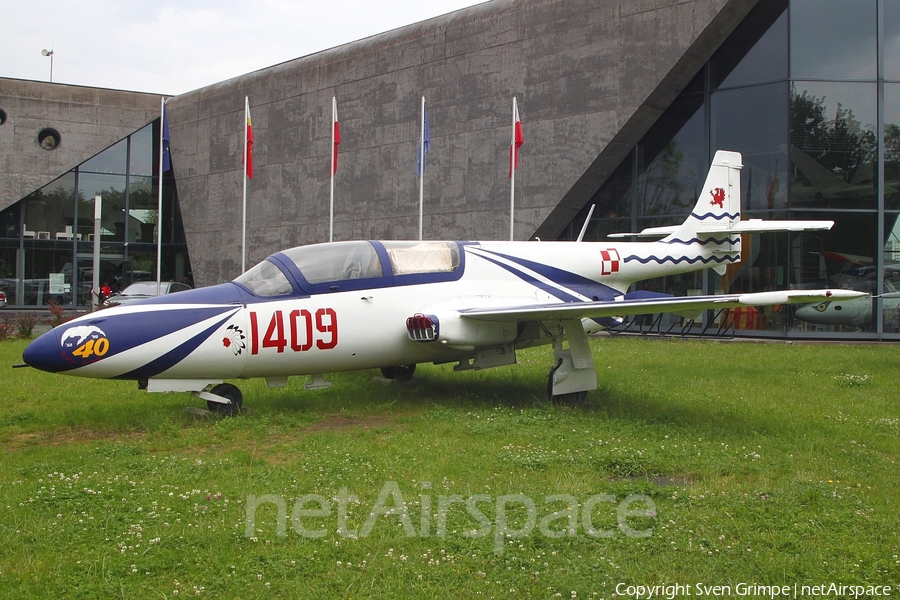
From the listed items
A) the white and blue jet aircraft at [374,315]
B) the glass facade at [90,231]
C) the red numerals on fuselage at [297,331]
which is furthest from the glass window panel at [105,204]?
the red numerals on fuselage at [297,331]

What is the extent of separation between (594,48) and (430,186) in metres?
6.71

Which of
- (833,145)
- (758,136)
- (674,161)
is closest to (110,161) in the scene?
(674,161)

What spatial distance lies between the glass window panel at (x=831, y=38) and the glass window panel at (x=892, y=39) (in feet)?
1.04

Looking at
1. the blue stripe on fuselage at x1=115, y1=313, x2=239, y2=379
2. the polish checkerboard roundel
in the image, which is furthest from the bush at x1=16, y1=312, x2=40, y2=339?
the polish checkerboard roundel

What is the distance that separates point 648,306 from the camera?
7895mm

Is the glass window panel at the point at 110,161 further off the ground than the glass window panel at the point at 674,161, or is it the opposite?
the glass window panel at the point at 110,161

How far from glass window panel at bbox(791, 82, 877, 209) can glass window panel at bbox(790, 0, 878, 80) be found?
0.45 metres

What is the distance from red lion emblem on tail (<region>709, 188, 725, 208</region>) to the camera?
11.3 metres

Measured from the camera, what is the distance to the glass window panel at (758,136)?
60.7 feet

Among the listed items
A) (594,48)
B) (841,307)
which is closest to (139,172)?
(594,48)

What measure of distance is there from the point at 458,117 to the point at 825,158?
10.6 metres

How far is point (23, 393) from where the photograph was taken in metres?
9.73

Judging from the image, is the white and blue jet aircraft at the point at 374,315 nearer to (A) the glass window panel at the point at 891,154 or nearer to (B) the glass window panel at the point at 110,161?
(A) the glass window panel at the point at 891,154

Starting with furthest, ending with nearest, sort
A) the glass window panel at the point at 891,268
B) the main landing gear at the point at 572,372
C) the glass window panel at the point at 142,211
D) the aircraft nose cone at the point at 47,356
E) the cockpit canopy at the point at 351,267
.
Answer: the glass window panel at the point at 142,211
the glass window panel at the point at 891,268
the main landing gear at the point at 572,372
the cockpit canopy at the point at 351,267
the aircraft nose cone at the point at 47,356
